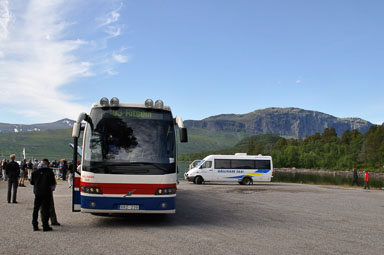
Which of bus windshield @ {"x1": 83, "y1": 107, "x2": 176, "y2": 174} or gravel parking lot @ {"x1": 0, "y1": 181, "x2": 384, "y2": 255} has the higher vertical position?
bus windshield @ {"x1": 83, "y1": 107, "x2": 176, "y2": 174}

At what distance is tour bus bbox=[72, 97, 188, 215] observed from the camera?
9.95m

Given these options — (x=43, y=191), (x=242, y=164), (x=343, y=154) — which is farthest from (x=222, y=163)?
(x=343, y=154)

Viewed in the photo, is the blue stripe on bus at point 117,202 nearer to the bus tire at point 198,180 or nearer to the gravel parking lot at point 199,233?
the gravel parking lot at point 199,233

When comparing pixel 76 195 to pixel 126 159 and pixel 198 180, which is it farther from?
pixel 198 180

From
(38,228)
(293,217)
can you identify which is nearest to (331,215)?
(293,217)

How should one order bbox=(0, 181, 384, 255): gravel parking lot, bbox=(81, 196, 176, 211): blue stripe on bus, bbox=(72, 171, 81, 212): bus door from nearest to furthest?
1. bbox=(0, 181, 384, 255): gravel parking lot
2. bbox=(81, 196, 176, 211): blue stripe on bus
3. bbox=(72, 171, 81, 212): bus door

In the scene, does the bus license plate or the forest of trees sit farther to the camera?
the forest of trees

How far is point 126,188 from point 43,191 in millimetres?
2023

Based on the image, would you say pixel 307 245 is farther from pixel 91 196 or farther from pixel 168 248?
pixel 91 196

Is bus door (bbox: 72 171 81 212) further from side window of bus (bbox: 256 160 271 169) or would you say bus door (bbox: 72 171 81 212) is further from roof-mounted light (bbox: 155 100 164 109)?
side window of bus (bbox: 256 160 271 169)

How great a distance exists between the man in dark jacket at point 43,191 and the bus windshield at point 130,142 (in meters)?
0.94

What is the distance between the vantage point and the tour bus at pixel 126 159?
9.95 m

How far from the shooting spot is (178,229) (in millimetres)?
10070

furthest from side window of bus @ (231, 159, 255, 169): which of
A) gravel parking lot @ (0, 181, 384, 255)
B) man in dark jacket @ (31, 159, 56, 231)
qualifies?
man in dark jacket @ (31, 159, 56, 231)
